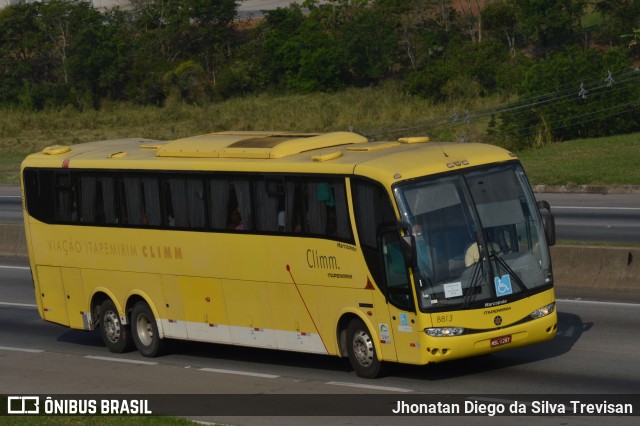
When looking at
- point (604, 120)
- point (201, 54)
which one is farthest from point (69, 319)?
point (201, 54)

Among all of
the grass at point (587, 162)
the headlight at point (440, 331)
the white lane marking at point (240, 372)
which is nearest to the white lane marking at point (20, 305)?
the white lane marking at point (240, 372)

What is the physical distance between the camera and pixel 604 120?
132ft

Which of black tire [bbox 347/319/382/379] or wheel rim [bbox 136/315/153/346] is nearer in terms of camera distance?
black tire [bbox 347/319/382/379]

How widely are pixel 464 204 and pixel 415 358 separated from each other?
6.34ft

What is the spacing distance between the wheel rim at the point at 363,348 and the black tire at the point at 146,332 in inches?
163

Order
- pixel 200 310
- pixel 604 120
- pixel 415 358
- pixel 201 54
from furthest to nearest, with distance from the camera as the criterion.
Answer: pixel 201 54, pixel 604 120, pixel 200 310, pixel 415 358

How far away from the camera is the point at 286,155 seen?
648 inches

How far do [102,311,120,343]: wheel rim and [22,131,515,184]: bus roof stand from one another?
2315 millimetres

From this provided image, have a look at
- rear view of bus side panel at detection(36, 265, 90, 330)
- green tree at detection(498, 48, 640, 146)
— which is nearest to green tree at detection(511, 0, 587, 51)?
green tree at detection(498, 48, 640, 146)

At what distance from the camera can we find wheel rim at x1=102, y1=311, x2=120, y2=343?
18.9 metres

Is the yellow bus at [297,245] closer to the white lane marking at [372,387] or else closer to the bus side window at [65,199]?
the bus side window at [65,199]

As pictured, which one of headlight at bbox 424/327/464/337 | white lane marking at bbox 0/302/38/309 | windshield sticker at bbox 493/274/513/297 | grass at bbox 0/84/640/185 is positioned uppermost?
windshield sticker at bbox 493/274/513/297

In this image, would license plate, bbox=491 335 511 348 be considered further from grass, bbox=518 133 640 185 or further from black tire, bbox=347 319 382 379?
grass, bbox=518 133 640 185

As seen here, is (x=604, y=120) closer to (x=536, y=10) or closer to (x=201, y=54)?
(x=536, y=10)
